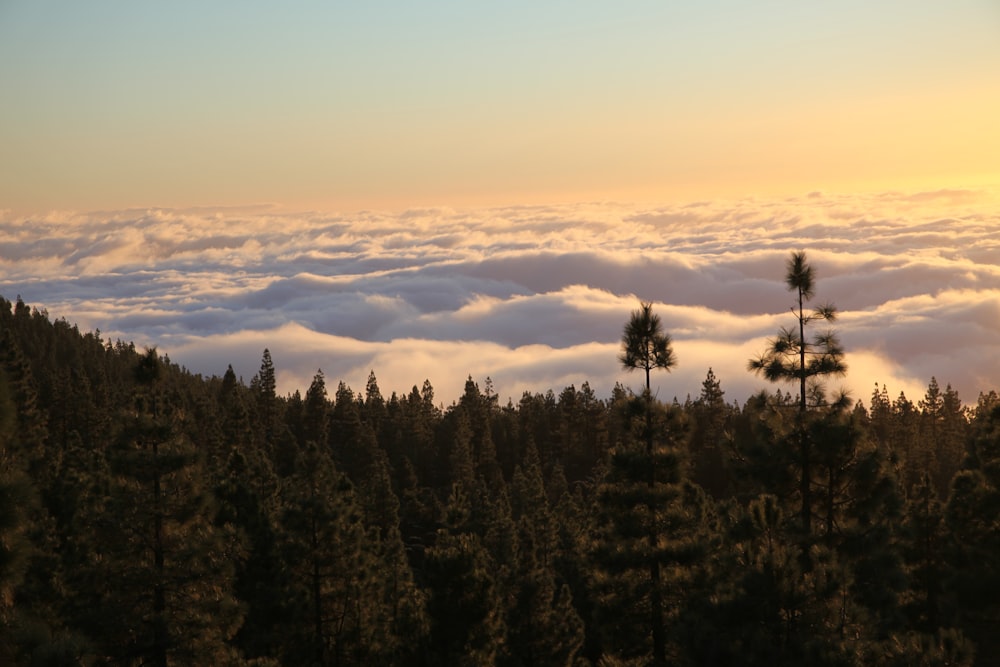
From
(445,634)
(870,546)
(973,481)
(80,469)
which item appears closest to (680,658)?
(870,546)

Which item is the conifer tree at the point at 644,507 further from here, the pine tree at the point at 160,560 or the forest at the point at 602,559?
the pine tree at the point at 160,560

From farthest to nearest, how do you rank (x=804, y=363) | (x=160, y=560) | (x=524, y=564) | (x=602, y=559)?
(x=524, y=564), (x=602, y=559), (x=804, y=363), (x=160, y=560)

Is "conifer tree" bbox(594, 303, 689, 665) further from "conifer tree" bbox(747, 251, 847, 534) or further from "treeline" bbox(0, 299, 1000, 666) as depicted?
"conifer tree" bbox(747, 251, 847, 534)

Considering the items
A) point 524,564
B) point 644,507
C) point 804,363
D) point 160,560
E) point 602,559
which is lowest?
point 524,564

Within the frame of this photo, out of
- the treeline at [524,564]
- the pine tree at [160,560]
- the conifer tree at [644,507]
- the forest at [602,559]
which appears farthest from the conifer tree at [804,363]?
the pine tree at [160,560]

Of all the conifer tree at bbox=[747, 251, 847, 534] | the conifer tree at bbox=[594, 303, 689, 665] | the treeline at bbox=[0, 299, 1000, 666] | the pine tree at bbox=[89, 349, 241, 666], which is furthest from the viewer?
the conifer tree at bbox=[594, 303, 689, 665]

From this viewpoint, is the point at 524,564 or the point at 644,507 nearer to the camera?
the point at 644,507

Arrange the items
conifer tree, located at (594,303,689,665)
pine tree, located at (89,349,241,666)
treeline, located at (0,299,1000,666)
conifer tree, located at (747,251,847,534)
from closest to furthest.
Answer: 1. treeline, located at (0,299,1000,666)
2. pine tree, located at (89,349,241,666)
3. conifer tree, located at (747,251,847,534)
4. conifer tree, located at (594,303,689,665)

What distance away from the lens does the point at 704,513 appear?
148ft

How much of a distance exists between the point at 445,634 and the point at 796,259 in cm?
1722

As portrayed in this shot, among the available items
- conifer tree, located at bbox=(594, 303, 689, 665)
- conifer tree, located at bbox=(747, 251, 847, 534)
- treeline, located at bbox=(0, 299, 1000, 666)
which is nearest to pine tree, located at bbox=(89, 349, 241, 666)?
treeline, located at bbox=(0, 299, 1000, 666)

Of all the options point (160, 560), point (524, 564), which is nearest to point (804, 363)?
point (524, 564)

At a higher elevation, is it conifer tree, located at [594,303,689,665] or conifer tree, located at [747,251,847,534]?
conifer tree, located at [747,251,847,534]

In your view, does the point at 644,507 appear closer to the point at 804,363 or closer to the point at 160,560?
the point at 804,363
